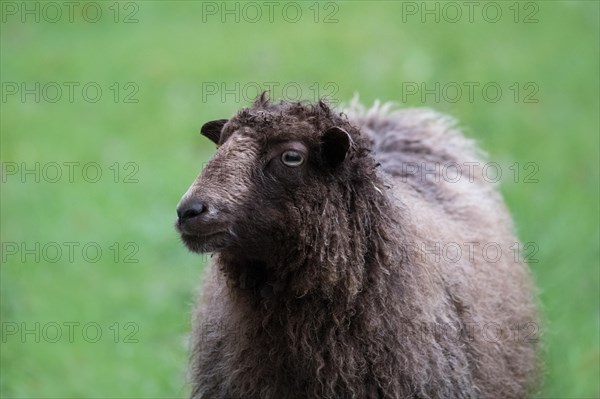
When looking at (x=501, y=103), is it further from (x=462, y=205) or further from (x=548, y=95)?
(x=462, y=205)

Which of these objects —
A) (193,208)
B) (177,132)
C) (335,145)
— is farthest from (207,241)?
(177,132)

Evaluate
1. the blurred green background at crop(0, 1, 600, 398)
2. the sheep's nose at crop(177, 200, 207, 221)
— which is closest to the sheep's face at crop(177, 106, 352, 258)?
the sheep's nose at crop(177, 200, 207, 221)

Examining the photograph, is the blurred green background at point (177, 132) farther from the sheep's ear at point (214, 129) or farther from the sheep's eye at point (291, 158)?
the sheep's eye at point (291, 158)

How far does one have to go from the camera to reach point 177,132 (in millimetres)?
13039

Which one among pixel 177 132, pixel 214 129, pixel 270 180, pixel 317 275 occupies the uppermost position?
pixel 177 132

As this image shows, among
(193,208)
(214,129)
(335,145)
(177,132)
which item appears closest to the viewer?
(193,208)

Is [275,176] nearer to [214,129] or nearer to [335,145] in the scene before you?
[335,145]

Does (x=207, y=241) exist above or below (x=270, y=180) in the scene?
below

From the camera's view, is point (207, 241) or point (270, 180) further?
point (270, 180)

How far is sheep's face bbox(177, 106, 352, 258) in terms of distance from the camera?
4.79 meters

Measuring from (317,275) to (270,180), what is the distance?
20.9 inches

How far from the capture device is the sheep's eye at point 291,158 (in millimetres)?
4855

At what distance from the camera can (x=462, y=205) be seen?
671 cm

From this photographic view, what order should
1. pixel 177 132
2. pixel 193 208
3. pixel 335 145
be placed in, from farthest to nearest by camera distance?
pixel 177 132
pixel 335 145
pixel 193 208
